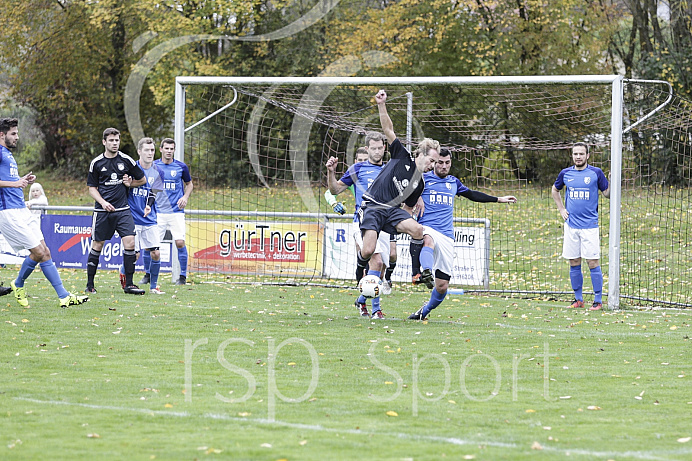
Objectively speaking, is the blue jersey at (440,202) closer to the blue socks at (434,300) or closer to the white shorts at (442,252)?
the white shorts at (442,252)

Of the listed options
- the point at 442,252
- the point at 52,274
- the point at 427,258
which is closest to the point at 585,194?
the point at 442,252

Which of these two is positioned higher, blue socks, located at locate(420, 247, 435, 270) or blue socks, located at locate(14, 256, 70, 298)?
blue socks, located at locate(420, 247, 435, 270)

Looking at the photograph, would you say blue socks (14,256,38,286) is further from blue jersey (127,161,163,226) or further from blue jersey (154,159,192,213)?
blue jersey (154,159,192,213)

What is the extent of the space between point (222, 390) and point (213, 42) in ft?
92.7

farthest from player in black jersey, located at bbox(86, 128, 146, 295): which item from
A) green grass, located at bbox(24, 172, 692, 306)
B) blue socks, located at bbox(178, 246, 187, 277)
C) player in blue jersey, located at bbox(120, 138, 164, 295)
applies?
green grass, located at bbox(24, 172, 692, 306)

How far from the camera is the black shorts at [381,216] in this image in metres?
8.69

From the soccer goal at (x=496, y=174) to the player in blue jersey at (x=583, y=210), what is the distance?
218 millimetres

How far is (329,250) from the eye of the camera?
13.9 metres

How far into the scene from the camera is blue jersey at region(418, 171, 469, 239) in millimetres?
9672

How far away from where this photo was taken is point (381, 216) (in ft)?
28.7

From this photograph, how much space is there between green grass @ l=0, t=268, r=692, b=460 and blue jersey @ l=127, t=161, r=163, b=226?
7.45 feet

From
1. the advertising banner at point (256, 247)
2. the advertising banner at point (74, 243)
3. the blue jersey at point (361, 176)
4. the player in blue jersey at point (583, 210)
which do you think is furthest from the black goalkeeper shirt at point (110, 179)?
the player in blue jersey at point (583, 210)

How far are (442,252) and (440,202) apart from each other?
832mm

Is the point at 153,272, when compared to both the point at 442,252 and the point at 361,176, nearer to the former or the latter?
the point at 361,176
